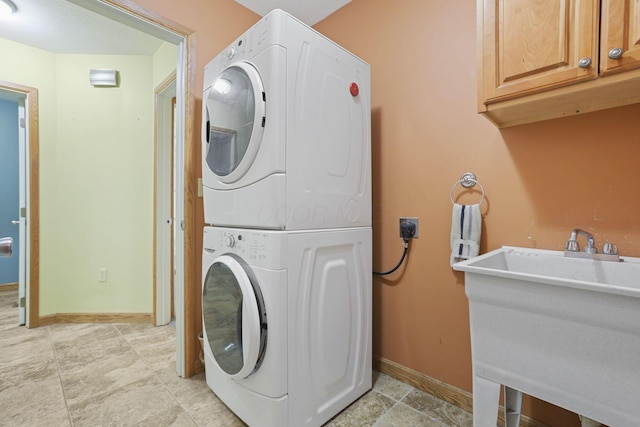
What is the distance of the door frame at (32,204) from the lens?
255cm

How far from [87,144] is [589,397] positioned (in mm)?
3719

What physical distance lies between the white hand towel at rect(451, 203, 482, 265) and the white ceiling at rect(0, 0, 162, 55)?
110 inches

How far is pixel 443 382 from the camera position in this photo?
1.57m

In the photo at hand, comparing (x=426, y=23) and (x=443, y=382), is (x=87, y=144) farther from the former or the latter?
(x=443, y=382)

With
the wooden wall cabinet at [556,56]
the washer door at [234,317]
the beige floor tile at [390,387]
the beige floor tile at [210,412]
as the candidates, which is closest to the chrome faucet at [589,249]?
the wooden wall cabinet at [556,56]

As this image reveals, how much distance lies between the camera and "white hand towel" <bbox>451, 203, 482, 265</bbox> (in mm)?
1385

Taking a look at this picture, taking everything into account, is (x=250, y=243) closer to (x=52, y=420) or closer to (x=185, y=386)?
(x=185, y=386)

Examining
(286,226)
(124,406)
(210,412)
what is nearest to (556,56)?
(286,226)

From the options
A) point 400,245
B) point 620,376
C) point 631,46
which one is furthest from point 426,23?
point 620,376

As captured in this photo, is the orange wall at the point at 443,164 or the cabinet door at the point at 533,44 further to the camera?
the orange wall at the point at 443,164

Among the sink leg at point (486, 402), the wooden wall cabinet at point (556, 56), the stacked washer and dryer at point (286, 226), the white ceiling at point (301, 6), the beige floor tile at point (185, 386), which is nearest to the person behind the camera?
the wooden wall cabinet at point (556, 56)

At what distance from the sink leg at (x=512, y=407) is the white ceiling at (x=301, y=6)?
2.38 m

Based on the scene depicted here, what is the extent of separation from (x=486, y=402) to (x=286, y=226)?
942mm

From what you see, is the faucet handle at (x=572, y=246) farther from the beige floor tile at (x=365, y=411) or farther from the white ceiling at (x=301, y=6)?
the white ceiling at (x=301, y=6)
